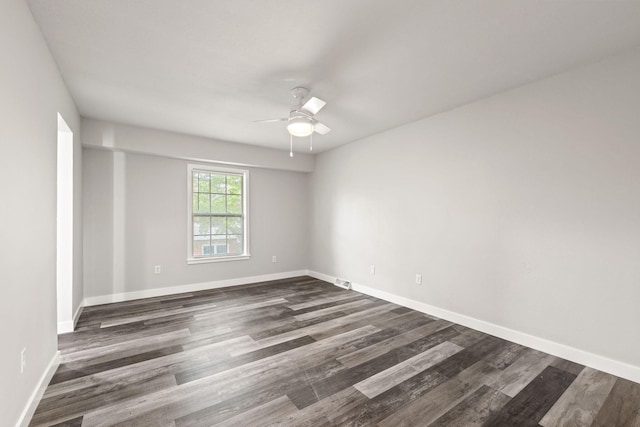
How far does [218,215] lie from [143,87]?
262cm

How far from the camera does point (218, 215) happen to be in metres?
5.13

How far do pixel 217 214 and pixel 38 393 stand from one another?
134 inches

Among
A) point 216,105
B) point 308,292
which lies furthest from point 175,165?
point 308,292

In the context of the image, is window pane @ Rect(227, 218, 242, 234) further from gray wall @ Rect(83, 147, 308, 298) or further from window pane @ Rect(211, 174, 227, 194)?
window pane @ Rect(211, 174, 227, 194)

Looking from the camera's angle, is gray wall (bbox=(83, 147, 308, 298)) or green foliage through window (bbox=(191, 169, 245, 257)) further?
green foliage through window (bbox=(191, 169, 245, 257))

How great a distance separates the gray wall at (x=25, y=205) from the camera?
1501 mm

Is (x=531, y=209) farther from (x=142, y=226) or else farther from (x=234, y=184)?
(x=142, y=226)

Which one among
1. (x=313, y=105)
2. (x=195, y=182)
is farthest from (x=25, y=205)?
(x=195, y=182)

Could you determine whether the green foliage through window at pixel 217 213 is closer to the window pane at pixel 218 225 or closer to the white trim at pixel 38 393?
the window pane at pixel 218 225

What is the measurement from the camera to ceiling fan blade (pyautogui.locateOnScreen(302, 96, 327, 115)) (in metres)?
2.53

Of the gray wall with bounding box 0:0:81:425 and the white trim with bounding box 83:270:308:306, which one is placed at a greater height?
the gray wall with bounding box 0:0:81:425

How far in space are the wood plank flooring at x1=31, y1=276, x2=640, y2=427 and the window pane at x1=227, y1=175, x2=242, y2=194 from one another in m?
2.44

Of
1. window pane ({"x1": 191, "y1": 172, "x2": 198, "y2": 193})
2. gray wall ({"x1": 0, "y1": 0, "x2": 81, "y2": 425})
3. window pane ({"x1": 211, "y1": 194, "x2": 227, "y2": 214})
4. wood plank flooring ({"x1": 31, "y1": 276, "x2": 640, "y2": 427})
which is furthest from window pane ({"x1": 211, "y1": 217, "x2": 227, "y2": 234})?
gray wall ({"x1": 0, "y1": 0, "x2": 81, "y2": 425})

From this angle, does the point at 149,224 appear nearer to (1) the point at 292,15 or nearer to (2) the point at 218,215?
(2) the point at 218,215
